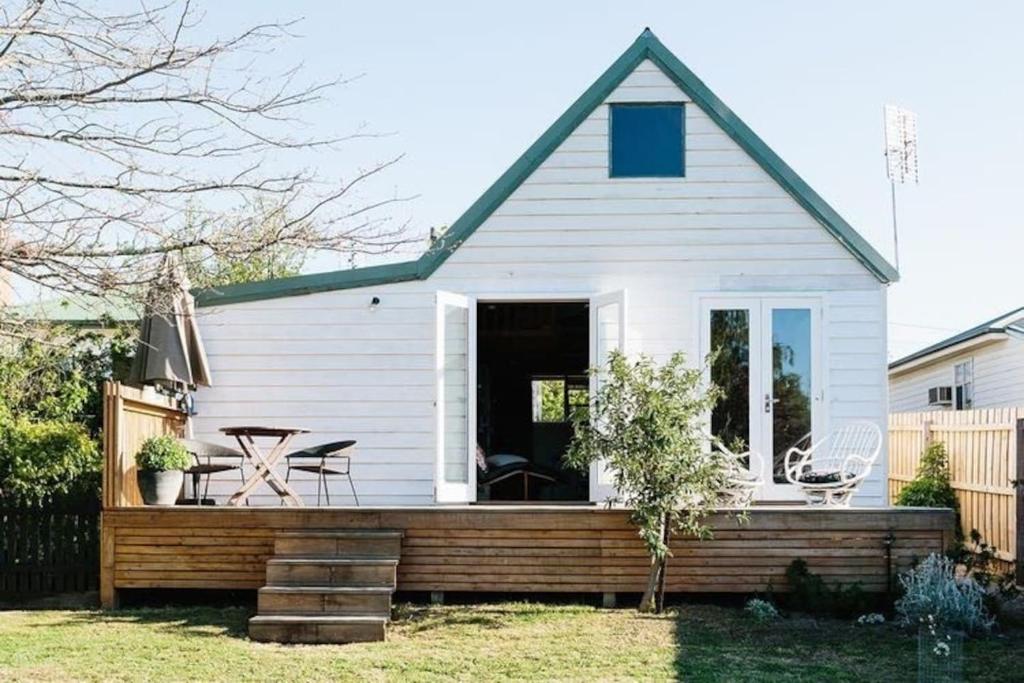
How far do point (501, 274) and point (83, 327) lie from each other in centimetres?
529

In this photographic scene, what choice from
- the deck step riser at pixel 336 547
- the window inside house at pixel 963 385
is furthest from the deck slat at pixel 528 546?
the window inside house at pixel 963 385

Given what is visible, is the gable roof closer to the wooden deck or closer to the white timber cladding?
the wooden deck

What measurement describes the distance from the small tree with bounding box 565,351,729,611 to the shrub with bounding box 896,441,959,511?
4231 mm

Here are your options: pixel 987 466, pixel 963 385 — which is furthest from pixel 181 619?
pixel 963 385

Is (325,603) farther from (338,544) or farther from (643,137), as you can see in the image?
(643,137)

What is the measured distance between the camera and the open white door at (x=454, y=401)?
35.9ft

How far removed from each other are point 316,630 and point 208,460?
3.25 meters

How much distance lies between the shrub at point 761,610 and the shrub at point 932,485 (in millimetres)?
3740

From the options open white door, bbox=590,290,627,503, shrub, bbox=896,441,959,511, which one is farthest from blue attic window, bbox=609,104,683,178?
shrub, bbox=896,441,959,511

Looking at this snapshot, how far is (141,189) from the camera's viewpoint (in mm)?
5977

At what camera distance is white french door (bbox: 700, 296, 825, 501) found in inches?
434

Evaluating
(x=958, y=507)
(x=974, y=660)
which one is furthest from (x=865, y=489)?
(x=974, y=660)

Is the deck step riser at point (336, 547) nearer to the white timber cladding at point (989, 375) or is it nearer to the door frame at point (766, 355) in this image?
the door frame at point (766, 355)

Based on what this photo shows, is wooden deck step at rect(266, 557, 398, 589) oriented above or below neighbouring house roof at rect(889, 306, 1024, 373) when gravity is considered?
below
